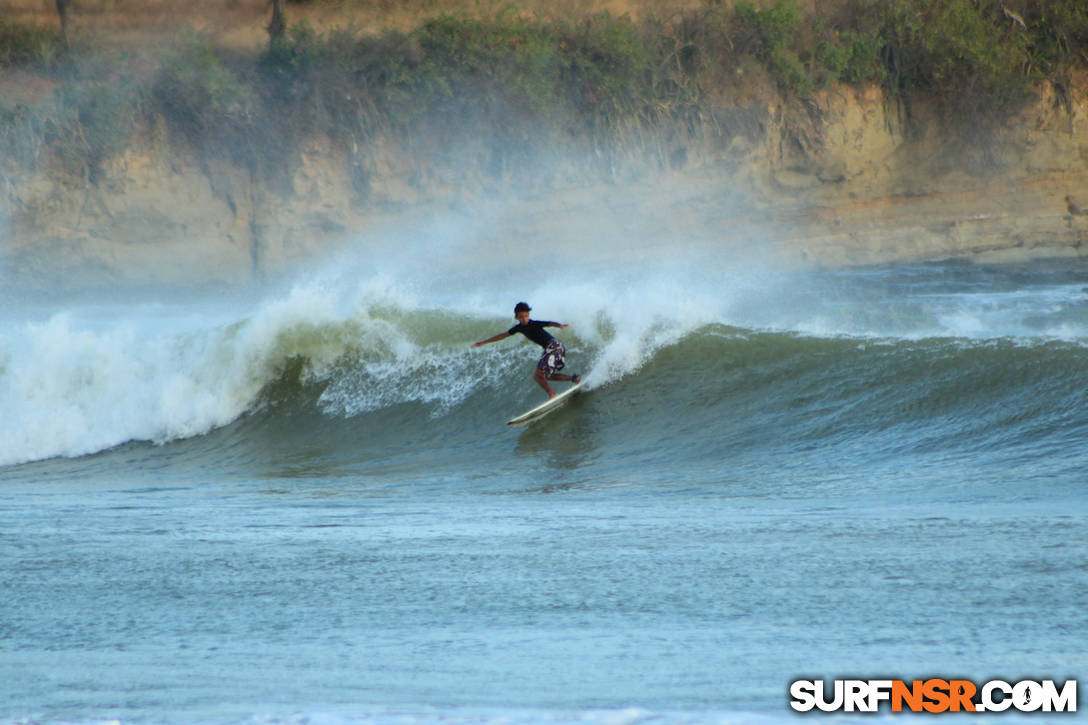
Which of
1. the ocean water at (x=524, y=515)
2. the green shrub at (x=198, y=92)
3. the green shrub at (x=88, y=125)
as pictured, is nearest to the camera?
the ocean water at (x=524, y=515)

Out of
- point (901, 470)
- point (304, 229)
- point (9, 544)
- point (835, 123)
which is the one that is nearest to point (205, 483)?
point (9, 544)

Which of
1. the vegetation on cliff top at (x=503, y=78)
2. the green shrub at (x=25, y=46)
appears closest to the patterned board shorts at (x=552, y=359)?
the vegetation on cliff top at (x=503, y=78)

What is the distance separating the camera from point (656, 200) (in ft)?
74.5

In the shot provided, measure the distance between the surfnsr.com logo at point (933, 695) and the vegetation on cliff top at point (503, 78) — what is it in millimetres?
20540

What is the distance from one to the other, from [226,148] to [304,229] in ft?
8.43

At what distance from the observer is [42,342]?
1441 centimetres

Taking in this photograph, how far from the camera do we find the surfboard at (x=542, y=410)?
35.4ft

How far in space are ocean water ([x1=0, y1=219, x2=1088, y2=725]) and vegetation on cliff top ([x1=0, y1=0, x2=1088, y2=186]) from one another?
7.86m

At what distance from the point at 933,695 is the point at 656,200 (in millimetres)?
20517

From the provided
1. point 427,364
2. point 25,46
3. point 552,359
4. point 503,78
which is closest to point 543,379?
point 552,359

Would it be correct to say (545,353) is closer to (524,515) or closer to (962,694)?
(524,515)

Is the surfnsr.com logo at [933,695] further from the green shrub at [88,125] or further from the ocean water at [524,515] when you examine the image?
the green shrub at [88,125]

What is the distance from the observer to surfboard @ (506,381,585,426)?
10.8m

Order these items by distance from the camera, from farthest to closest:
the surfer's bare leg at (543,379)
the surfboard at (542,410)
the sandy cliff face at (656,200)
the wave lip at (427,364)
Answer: the sandy cliff face at (656,200), the surfer's bare leg at (543,379), the surfboard at (542,410), the wave lip at (427,364)
